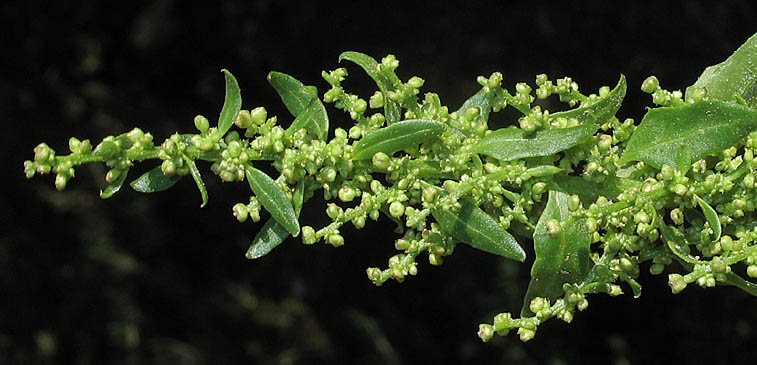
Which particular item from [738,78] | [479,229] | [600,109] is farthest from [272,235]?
[738,78]

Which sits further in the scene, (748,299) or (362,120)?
(748,299)

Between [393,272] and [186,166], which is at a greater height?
[186,166]

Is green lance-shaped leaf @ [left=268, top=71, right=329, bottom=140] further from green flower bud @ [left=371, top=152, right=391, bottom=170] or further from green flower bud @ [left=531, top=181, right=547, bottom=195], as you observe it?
green flower bud @ [left=531, top=181, right=547, bottom=195]

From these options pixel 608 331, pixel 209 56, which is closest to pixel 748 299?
pixel 608 331

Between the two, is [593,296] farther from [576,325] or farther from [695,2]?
[695,2]

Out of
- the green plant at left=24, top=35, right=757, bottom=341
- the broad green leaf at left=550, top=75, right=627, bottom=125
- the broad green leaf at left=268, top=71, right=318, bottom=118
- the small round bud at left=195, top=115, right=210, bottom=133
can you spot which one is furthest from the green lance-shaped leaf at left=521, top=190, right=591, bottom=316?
the small round bud at left=195, top=115, right=210, bottom=133

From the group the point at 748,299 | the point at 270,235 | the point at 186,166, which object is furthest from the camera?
the point at 748,299
